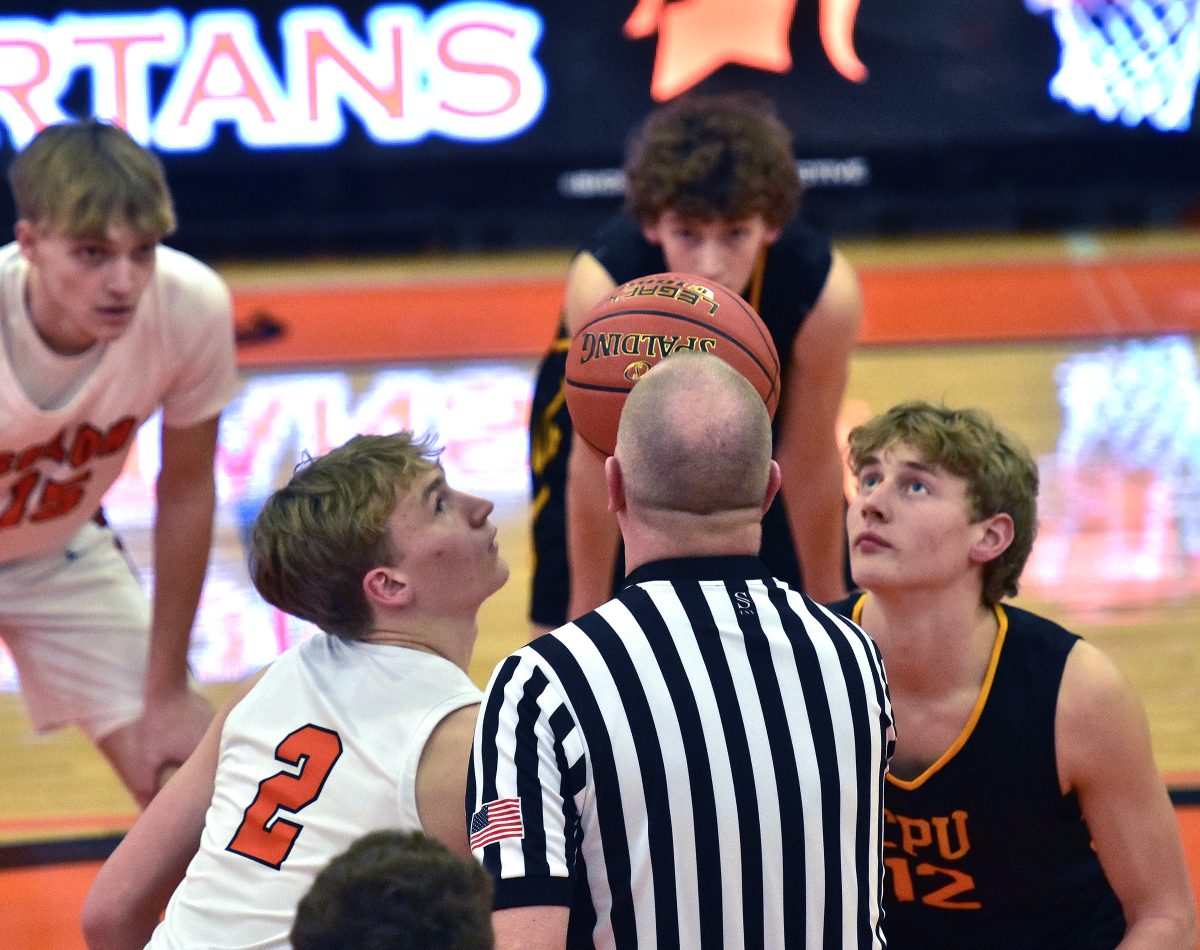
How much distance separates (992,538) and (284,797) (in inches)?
48.8

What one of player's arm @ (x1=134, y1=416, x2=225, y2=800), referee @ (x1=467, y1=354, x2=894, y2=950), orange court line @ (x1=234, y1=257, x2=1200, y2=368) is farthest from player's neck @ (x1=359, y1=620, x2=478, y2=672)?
orange court line @ (x1=234, y1=257, x2=1200, y2=368)

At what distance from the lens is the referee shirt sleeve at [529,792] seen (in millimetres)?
1855

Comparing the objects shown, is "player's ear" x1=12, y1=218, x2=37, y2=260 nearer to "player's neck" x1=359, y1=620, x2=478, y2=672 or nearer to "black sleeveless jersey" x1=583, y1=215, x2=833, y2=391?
"black sleeveless jersey" x1=583, y1=215, x2=833, y2=391

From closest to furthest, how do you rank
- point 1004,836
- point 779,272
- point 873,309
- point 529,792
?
point 529,792 < point 1004,836 < point 779,272 < point 873,309

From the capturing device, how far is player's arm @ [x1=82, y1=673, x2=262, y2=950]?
2354mm

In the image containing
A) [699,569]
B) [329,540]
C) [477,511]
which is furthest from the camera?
[477,511]

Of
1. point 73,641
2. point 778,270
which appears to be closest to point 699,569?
point 778,270

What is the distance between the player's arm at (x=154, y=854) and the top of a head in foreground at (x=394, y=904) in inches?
33.8

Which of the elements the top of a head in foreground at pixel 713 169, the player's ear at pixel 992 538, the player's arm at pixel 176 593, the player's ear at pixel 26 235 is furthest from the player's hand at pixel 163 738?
the player's ear at pixel 992 538

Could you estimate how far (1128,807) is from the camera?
2498 millimetres

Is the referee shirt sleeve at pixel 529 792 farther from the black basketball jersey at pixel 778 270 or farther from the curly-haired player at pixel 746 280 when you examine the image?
the black basketball jersey at pixel 778 270

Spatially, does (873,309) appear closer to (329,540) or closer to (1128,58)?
(1128,58)

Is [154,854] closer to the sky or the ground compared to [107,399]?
closer to the ground

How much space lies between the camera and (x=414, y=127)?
10.4m
